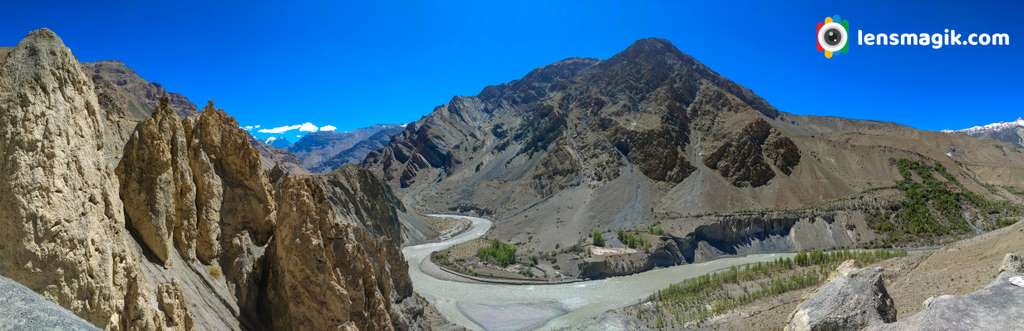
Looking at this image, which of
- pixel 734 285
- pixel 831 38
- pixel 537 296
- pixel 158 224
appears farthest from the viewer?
pixel 537 296

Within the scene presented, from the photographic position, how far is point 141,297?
38.8ft

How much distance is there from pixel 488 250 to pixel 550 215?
3217 centimetres

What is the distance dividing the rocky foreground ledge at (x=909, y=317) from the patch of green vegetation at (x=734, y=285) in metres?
19.6

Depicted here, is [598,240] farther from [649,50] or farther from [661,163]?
[649,50]

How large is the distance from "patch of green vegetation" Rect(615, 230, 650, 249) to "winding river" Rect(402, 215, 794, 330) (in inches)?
220

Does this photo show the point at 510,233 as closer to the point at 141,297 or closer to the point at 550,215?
the point at 550,215

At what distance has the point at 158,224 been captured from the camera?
1551cm

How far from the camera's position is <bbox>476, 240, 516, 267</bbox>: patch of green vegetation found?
262 feet

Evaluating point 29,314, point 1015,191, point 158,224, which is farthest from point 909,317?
point 1015,191

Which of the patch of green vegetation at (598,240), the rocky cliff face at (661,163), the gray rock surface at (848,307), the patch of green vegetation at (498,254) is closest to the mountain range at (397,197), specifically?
the rocky cliff face at (661,163)

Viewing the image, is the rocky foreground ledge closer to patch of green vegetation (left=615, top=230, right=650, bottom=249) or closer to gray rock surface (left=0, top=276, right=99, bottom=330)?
gray rock surface (left=0, top=276, right=99, bottom=330)

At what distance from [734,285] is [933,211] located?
2591 inches

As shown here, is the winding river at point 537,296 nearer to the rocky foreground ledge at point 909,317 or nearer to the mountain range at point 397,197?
the mountain range at point 397,197

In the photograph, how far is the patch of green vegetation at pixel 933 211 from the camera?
87.0 m
